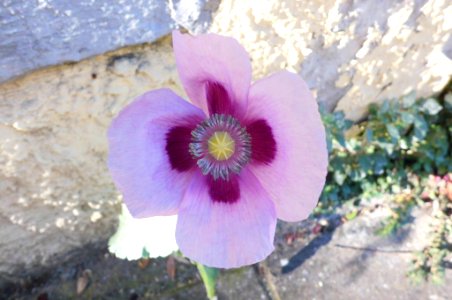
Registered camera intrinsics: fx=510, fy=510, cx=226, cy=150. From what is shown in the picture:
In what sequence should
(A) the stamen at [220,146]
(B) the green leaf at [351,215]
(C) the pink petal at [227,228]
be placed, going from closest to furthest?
(C) the pink petal at [227,228] → (A) the stamen at [220,146] → (B) the green leaf at [351,215]

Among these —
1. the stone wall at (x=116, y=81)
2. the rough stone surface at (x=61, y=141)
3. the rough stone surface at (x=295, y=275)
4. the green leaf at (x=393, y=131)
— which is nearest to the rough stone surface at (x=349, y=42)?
the stone wall at (x=116, y=81)

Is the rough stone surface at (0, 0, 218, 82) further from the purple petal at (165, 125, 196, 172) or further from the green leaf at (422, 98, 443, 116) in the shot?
the green leaf at (422, 98, 443, 116)

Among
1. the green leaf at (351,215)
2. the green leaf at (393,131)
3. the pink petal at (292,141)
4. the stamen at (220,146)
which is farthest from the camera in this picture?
the green leaf at (351,215)

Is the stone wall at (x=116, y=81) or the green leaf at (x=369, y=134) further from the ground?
the stone wall at (x=116, y=81)

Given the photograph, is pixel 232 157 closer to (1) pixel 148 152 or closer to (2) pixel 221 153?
(2) pixel 221 153

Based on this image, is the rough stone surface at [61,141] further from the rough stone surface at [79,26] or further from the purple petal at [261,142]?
the purple petal at [261,142]

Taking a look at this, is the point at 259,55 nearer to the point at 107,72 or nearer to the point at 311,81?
the point at 311,81

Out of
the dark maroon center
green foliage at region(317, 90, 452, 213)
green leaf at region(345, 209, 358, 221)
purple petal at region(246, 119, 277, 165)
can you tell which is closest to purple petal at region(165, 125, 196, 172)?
the dark maroon center
